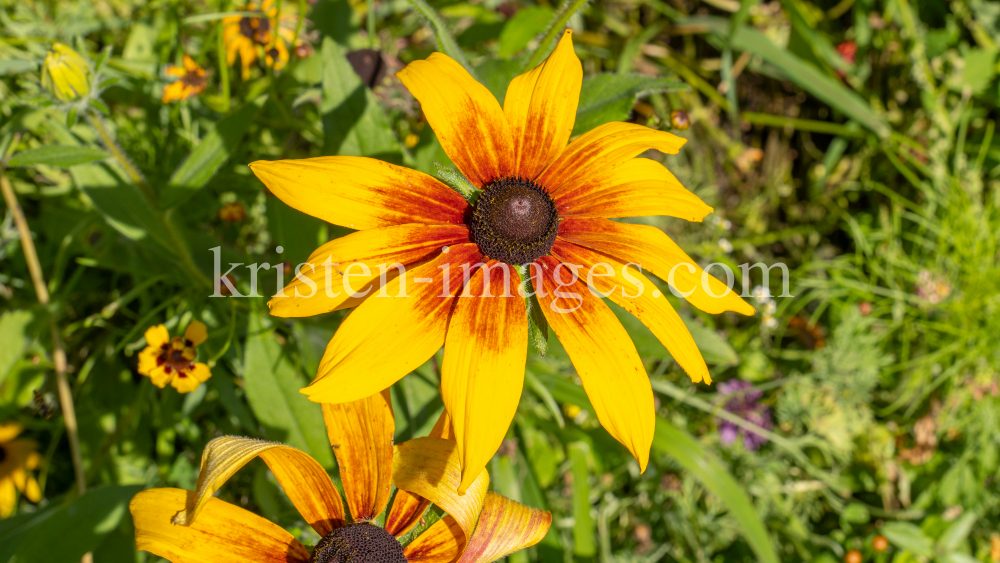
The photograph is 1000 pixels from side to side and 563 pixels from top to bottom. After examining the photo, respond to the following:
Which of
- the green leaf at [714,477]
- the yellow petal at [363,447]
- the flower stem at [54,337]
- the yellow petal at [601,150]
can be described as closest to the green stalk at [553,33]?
the yellow petal at [601,150]

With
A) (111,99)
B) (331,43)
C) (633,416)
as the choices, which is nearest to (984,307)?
(633,416)

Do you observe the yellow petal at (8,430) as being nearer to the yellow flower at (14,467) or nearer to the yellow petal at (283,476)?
the yellow flower at (14,467)

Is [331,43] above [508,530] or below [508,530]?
above

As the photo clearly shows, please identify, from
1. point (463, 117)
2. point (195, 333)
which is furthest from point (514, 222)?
point (195, 333)

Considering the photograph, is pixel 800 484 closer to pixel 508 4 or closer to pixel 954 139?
pixel 954 139

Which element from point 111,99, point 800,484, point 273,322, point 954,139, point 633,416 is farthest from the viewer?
point 954,139

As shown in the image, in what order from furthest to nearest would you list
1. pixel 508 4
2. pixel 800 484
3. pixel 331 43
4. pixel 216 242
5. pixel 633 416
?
pixel 508 4, pixel 800 484, pixel 216 242, pixel 331 43, pixel 633 416

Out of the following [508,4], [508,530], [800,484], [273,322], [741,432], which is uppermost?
[508,4]

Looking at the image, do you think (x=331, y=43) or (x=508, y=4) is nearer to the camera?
(x=331, y=43)
